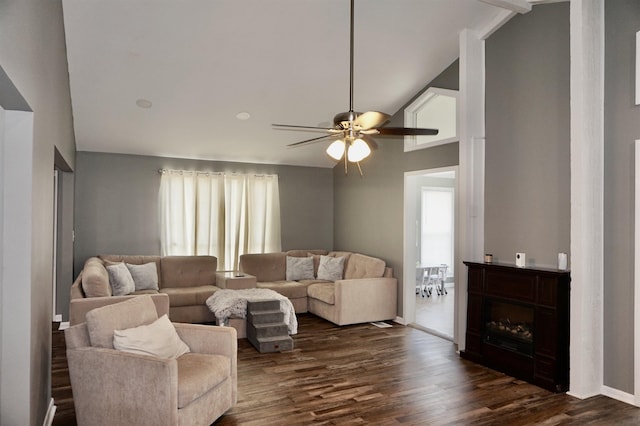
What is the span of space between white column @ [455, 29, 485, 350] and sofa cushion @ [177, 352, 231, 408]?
2873mm

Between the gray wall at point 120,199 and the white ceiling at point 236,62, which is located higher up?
the white ceiling at point 236,62

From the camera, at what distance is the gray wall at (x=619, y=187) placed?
12.0 ft

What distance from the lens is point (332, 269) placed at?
274 inches

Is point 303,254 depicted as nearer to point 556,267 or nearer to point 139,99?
point 139,99

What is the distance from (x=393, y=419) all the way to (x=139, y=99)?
455 centimetres

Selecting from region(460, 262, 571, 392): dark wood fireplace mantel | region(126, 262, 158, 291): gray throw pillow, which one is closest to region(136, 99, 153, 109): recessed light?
region(126, 262, 158, 291): gray throw pillow

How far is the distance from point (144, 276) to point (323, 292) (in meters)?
2.47

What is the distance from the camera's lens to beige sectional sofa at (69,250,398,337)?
5879 mm

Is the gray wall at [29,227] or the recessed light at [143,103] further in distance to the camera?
the recessed light at [143,103]

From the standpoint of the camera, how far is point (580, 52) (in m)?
3.78

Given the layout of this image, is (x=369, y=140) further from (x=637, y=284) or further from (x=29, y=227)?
(x=637, y=284)

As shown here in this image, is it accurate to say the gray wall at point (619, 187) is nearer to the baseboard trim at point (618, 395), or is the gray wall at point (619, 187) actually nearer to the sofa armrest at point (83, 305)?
the baseboard trim at point (618, 395)

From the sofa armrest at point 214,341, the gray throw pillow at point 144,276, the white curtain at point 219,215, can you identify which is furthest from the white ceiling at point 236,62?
the sofa armrest at point 214,341

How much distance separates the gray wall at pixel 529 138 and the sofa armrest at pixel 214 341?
3026mm
